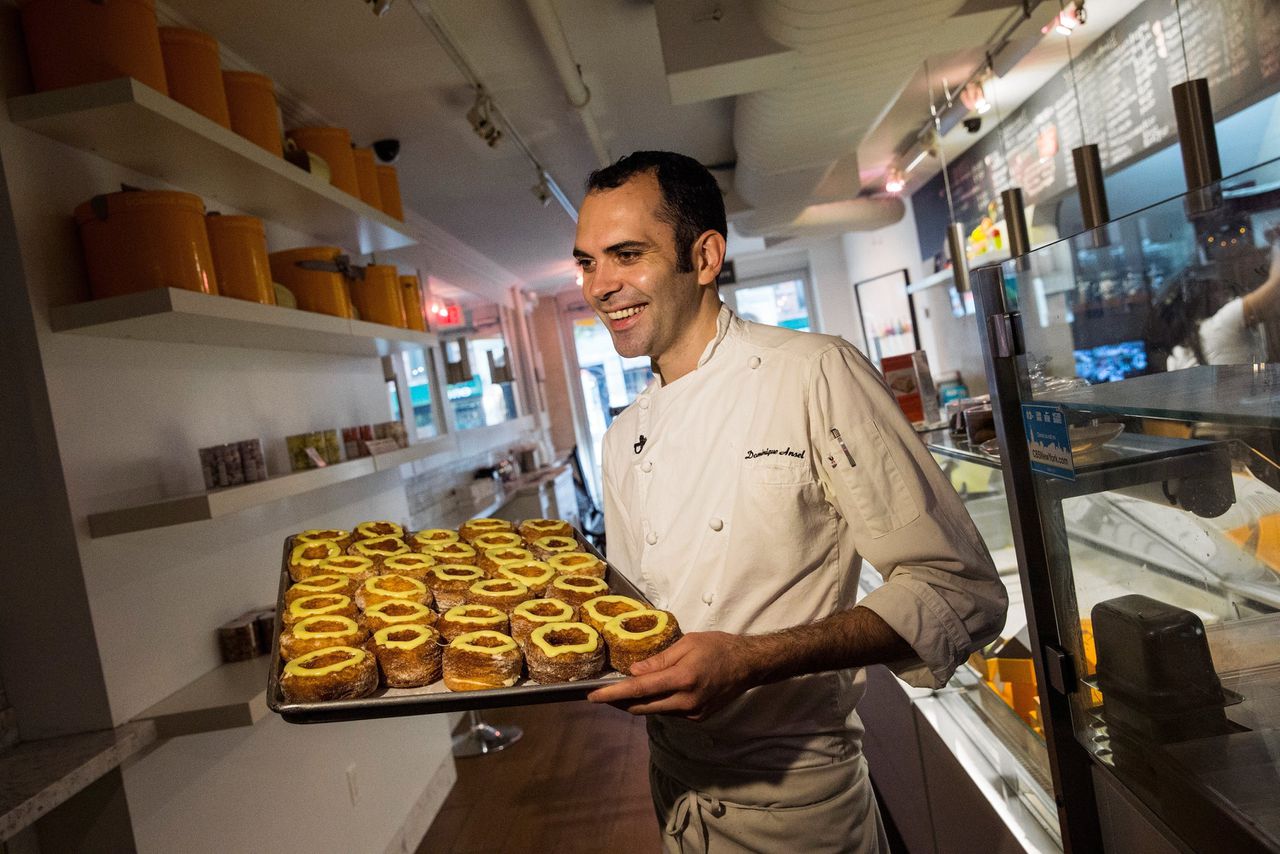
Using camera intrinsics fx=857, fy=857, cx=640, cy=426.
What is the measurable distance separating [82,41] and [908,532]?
2139 millimetres

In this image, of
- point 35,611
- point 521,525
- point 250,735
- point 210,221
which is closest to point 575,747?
point 250,735

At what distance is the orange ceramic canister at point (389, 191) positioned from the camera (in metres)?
3.67

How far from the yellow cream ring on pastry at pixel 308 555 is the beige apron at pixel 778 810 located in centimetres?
95

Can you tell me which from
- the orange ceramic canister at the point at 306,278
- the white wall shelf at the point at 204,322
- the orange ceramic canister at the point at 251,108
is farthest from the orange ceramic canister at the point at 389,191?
the orange ceramic canister at the point at 251,108

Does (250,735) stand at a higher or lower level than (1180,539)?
lower

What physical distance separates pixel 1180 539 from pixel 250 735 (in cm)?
262

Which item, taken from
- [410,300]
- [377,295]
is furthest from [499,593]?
[410,300]

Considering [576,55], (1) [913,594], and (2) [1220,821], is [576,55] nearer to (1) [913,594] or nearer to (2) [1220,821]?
(1) [913,594]

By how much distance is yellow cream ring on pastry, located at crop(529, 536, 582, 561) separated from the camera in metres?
2.00

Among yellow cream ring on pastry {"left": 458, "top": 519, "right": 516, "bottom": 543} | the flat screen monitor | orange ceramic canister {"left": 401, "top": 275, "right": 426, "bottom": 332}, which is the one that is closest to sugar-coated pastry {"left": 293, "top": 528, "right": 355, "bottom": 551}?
yellow cream ring on pastry {"left": 458, "top": 519, "right": 516, "bottom": 543}

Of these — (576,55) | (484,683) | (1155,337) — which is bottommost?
(484,683)

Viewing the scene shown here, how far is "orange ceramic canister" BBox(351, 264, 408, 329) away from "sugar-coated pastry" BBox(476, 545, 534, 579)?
155 cm

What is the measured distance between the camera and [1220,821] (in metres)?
1.01

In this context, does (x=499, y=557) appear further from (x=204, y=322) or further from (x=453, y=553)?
(x=204, y=322)
